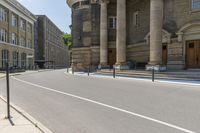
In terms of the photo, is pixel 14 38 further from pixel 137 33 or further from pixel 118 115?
pixel 118 115

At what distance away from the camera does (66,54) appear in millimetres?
173250

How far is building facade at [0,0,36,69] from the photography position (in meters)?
63.8

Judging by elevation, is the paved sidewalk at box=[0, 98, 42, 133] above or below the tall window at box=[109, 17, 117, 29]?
below

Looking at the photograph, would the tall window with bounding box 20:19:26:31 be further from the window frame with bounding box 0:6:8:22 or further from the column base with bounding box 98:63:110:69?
the column base with bounding box 98:63:110:69

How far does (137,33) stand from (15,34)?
145ft

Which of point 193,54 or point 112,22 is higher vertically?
point 112,22

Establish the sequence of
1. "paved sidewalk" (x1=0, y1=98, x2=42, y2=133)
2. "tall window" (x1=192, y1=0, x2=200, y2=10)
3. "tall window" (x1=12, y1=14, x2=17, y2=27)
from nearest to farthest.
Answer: "paved sidewalk" (x1=0, y1=98, x2=42, y2=133)
"tall window" (x1=192, y1=0, x2=200, y2=10)
"tall window" (x1=12, y1=14, x2=17, y2=27)

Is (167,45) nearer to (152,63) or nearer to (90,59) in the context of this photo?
(152,63)

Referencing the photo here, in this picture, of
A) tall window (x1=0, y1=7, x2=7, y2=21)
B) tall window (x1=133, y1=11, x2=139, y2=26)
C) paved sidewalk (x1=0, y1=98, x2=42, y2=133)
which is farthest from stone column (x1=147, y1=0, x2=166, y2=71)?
tall window (x1=0, y1=7, x2=7, y2=21)

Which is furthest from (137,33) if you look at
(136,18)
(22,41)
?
(22,41)

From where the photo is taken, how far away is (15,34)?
239 ft

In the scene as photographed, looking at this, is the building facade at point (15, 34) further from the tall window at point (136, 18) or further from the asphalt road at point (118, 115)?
the asphalt road at point (118, 115)

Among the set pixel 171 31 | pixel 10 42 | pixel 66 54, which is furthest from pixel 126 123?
pixel 66 54

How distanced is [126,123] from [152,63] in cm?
2100
